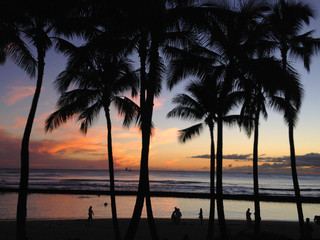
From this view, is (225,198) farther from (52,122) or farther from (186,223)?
(52,122)

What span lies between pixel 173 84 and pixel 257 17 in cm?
404

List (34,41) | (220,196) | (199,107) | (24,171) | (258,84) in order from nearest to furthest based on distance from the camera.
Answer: (24,171) → (34,41) → (220,196) → (258,84) → (199,107)

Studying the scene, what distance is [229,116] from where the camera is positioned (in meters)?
18.4

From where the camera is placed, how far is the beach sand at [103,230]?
18803 millimetres

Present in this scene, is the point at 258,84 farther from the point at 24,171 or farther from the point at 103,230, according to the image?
the point at 103,230

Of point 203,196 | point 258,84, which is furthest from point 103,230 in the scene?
point 203,196

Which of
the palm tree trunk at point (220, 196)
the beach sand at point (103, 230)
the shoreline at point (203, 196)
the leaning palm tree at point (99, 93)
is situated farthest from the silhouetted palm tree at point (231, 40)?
the shoreline at point (203, 196)

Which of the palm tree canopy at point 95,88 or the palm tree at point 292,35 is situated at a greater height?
the palm tree at point 292,35

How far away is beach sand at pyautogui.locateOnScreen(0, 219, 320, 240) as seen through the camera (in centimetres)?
1880

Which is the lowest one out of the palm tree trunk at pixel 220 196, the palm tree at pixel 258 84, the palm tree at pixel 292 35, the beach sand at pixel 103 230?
the beach sand at pixel 103 230

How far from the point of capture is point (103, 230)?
21000 mm

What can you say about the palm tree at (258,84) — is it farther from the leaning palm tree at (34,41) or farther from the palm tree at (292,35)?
the leaning palm tree at (34,41)

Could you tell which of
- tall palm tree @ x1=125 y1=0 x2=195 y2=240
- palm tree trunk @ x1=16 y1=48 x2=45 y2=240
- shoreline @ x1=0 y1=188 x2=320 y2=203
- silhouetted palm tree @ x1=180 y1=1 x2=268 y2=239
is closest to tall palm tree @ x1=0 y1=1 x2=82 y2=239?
palm tree trunk @ x1=16 y1=48 x2=45 y2=240

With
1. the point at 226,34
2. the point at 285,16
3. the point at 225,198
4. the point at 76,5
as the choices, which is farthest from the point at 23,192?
the point at 225,198
